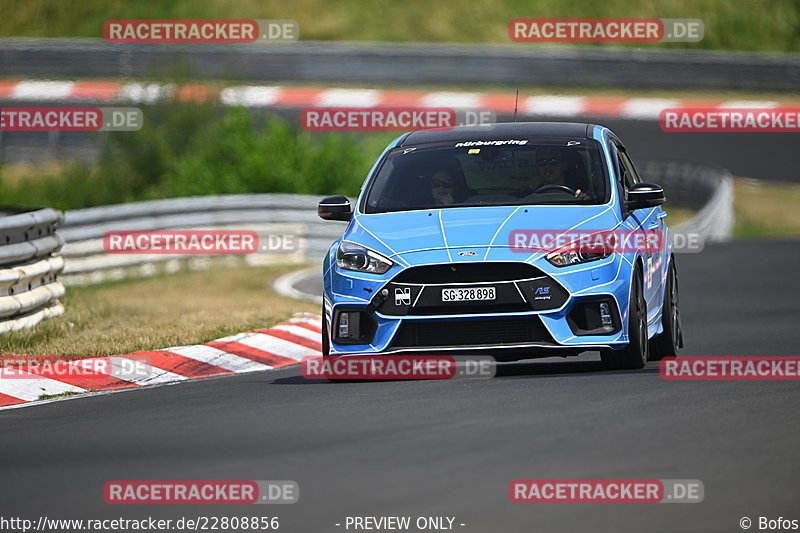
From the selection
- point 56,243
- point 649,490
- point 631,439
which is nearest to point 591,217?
point 631,439

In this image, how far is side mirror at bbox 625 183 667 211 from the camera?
10.6 metres

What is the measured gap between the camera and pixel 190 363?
11.6 metres

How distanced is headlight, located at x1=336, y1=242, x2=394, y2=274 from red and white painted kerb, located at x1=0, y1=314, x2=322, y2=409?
1723mm

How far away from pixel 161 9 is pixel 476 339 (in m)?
35.3

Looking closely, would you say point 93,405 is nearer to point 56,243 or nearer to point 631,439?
point 631,439

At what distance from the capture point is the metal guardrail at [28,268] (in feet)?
41.4

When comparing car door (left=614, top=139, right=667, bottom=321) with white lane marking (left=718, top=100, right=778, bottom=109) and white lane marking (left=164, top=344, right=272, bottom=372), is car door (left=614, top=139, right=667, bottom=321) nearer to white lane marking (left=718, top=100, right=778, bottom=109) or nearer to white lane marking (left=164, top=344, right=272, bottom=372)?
white lane marking (left=164, top=344, right=272, bottom=372)

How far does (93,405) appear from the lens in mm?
9547
